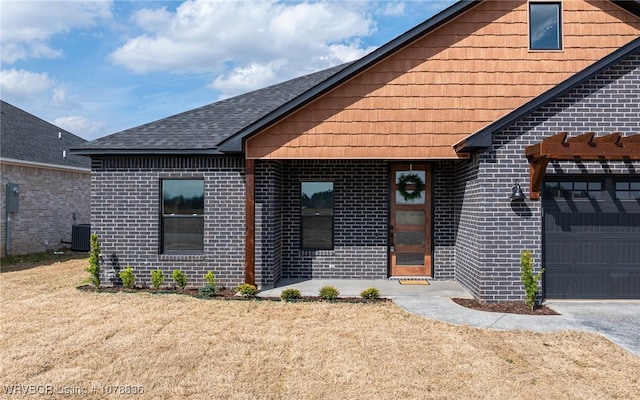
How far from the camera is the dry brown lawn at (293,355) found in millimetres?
4340

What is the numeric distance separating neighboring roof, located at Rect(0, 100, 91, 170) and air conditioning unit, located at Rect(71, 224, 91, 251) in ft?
9.27

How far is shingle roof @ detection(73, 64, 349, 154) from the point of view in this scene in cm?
910

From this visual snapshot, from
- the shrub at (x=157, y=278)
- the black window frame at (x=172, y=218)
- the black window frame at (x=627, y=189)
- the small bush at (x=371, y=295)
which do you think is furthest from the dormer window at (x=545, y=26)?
the shrub at (x=157, y=278)

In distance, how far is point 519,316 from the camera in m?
7.04

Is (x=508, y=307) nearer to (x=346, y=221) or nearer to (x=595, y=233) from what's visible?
(x=595, y=233)

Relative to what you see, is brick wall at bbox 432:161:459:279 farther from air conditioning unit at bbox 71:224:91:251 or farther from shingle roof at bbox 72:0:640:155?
air conditioning unit at bbox 71:224:91:251

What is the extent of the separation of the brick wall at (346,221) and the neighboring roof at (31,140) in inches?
394

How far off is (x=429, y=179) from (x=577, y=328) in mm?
4870

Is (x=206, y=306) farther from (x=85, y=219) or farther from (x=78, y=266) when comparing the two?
(x=85, y=219)

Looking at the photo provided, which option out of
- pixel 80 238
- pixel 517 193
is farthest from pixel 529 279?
pixel 80 238

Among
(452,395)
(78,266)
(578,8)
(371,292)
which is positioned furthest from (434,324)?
(78,266)

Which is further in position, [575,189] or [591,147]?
[575,189]

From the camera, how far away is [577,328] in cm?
630

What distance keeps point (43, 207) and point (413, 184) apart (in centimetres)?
1447
